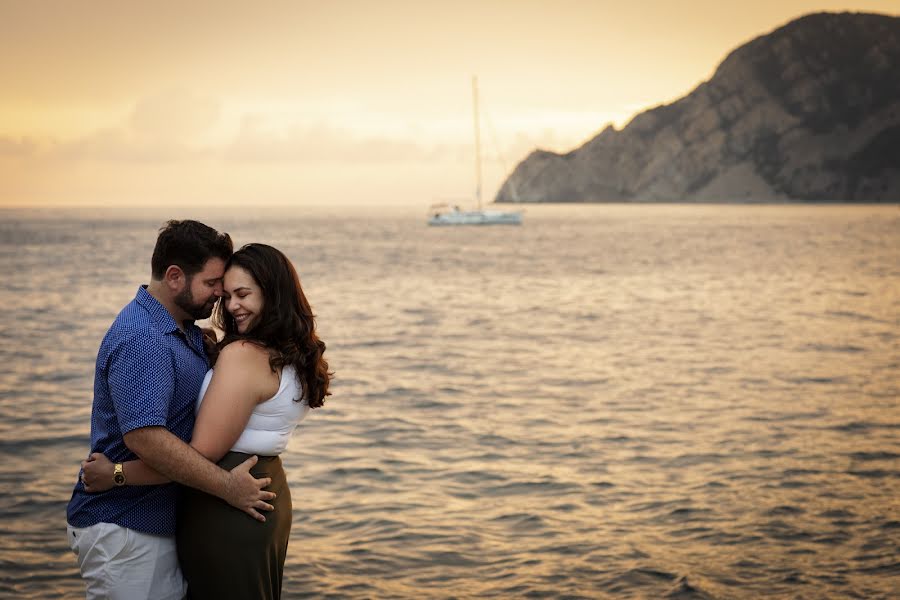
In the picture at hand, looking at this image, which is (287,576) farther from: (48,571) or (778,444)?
(778,444)

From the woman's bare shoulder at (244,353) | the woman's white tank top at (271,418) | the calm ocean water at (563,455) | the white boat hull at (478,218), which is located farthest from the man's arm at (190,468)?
the white boat hull at (478,218)

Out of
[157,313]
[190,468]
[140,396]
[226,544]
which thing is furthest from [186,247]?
[226,544]

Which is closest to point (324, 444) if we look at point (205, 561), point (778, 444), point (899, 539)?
point (778, 444)

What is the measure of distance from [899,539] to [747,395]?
276 inches

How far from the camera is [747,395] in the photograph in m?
15.7

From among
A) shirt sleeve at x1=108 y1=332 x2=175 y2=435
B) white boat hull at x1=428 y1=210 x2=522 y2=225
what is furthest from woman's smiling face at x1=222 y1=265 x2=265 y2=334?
white boat hull at x1=428 y1=210 x2=522 y2=225

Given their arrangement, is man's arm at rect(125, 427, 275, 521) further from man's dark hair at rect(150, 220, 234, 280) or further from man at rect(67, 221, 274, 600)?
man's dark hair at rect(150, 220, 234, 280)

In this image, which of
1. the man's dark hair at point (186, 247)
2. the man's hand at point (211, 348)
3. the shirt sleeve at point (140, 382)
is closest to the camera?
the shirt sleeve at point (140, 382)

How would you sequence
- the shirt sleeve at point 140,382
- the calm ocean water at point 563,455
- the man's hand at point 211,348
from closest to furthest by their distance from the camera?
the shirt sleeve at point 140,382 → the man's hand at point 211,348 → the calm ocean water at point 563,455

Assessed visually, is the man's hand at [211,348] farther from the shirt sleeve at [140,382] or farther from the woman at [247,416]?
the shirt sleeve at [140,382]

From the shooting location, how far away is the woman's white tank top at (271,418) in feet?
12.6

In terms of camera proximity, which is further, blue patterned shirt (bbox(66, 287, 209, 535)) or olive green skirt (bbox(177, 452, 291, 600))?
olive green skirt (bbox(177, 452, 291, 600))

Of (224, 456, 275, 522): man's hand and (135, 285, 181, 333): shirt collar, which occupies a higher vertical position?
(135, 285, 181, 333): shirt collar

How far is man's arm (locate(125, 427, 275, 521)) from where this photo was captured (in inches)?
142
